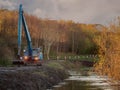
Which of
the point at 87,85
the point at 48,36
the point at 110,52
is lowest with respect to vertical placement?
the point at 87,85

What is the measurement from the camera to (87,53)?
182 metres

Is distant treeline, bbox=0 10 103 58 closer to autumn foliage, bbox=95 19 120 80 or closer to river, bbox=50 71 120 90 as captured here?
river, bbox=50 71 120 90

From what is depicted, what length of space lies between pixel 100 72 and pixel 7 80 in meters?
15.3

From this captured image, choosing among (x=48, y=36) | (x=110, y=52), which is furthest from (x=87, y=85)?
(x=48, y=36)

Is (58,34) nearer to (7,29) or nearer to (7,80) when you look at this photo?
(7,29)

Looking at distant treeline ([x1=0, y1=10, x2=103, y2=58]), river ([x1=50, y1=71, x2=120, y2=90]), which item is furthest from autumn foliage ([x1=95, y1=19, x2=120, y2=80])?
distant treeline ([x1=0, y1=10, x2=103, y2=58])

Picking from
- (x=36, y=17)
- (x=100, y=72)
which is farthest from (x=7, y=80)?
(x=36, y=17)

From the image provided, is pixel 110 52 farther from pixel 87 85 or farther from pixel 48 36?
pixel 48 36

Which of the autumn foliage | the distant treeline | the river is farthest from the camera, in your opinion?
the distant treeline

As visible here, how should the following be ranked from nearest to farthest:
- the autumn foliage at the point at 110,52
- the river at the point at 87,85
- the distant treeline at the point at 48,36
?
the autumn foliage at the point at 110,52
the river at the point at 87,85
the distant treeline at the point at 48,36

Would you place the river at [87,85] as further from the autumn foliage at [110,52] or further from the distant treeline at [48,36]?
the distant treeline at [48,36]

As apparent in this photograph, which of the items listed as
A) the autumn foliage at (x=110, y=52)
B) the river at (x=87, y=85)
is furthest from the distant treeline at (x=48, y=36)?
the autumn foliage at (x=110, y=52)

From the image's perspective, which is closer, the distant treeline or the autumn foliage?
the autumn foliage

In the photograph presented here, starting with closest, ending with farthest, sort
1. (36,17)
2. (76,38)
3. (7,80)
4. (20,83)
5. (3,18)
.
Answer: (7,80)
(20,83)
(3,18)
(36,17)
(76,38)
